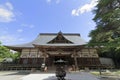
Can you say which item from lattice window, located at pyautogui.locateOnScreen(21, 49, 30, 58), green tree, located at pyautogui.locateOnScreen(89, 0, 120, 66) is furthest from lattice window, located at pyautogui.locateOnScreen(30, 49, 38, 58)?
green tree, located at pyautogui.locateOnScreen(89, 0, 120, 66)

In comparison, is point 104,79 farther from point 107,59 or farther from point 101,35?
point 107,59

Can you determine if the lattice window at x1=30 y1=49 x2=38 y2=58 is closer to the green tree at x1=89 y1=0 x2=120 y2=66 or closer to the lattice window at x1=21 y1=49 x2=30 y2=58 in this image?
the lattice window at x1=21 y1=49 x2=30 y2=58

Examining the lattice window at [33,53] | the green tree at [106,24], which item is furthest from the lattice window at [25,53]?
the green tree at [106,24]

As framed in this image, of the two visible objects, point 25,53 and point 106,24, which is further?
point 25,53

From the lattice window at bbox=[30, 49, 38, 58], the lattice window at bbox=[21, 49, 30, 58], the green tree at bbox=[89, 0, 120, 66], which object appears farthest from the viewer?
the lattice window at bbox=[30, 49, 38, 58]

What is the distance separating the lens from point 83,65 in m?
22.2

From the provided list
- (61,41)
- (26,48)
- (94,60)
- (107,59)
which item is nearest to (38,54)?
(26,48)

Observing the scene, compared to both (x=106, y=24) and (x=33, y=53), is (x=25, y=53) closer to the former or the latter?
(x=33, y=53)

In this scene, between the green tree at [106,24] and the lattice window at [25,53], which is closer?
the green tree at [106,24]

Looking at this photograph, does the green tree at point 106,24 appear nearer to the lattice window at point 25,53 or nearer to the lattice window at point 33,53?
the lattice window at point 33,53

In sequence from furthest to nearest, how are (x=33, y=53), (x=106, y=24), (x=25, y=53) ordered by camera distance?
(x=33, y=53) → (x=25, y=53) → (x=106, y=24)

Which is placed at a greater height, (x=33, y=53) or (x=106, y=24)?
(x=106, y=24)

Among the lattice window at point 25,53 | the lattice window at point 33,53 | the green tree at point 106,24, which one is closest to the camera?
the green tree at point 106,24

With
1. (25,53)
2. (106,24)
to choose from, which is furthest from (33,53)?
(106,24)
